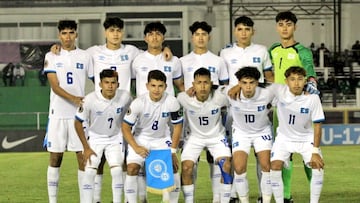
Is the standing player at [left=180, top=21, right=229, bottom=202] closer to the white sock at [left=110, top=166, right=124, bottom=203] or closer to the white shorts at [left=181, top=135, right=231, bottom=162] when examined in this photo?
the white shorts at [left=181, top=135, right=231, bottom=162]

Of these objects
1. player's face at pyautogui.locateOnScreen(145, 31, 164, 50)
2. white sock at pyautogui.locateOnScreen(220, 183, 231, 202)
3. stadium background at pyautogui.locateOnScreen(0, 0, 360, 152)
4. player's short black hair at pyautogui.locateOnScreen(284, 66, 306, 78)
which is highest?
stadium background at pyautogui.locateOnScreen(0, 0, 360, 152)

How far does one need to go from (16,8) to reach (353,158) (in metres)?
16.3

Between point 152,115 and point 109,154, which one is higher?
point 152,115

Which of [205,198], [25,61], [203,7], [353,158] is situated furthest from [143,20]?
[205,198]

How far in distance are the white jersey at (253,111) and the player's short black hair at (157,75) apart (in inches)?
28.1

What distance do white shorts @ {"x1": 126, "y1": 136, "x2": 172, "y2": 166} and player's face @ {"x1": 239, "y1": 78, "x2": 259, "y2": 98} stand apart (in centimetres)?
82

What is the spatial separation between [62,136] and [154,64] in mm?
1111

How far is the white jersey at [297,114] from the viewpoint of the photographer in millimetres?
7285

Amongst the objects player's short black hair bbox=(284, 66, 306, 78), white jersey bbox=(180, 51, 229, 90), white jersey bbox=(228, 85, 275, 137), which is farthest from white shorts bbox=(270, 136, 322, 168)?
white jersey bbox=(180, 51, 229, 90)

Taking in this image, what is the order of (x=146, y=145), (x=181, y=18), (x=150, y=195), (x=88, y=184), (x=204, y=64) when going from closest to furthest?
(x=88, y=184), (x=146, y=145), (x=204, y=64), (x=150, y=195), (x=181, y=18)

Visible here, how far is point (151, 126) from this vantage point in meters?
7.34

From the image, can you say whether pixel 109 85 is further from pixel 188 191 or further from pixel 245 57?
pixel 245 57

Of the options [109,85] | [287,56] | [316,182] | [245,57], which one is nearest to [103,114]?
[109,85]

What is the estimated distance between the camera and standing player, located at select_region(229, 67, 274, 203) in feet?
23.9
